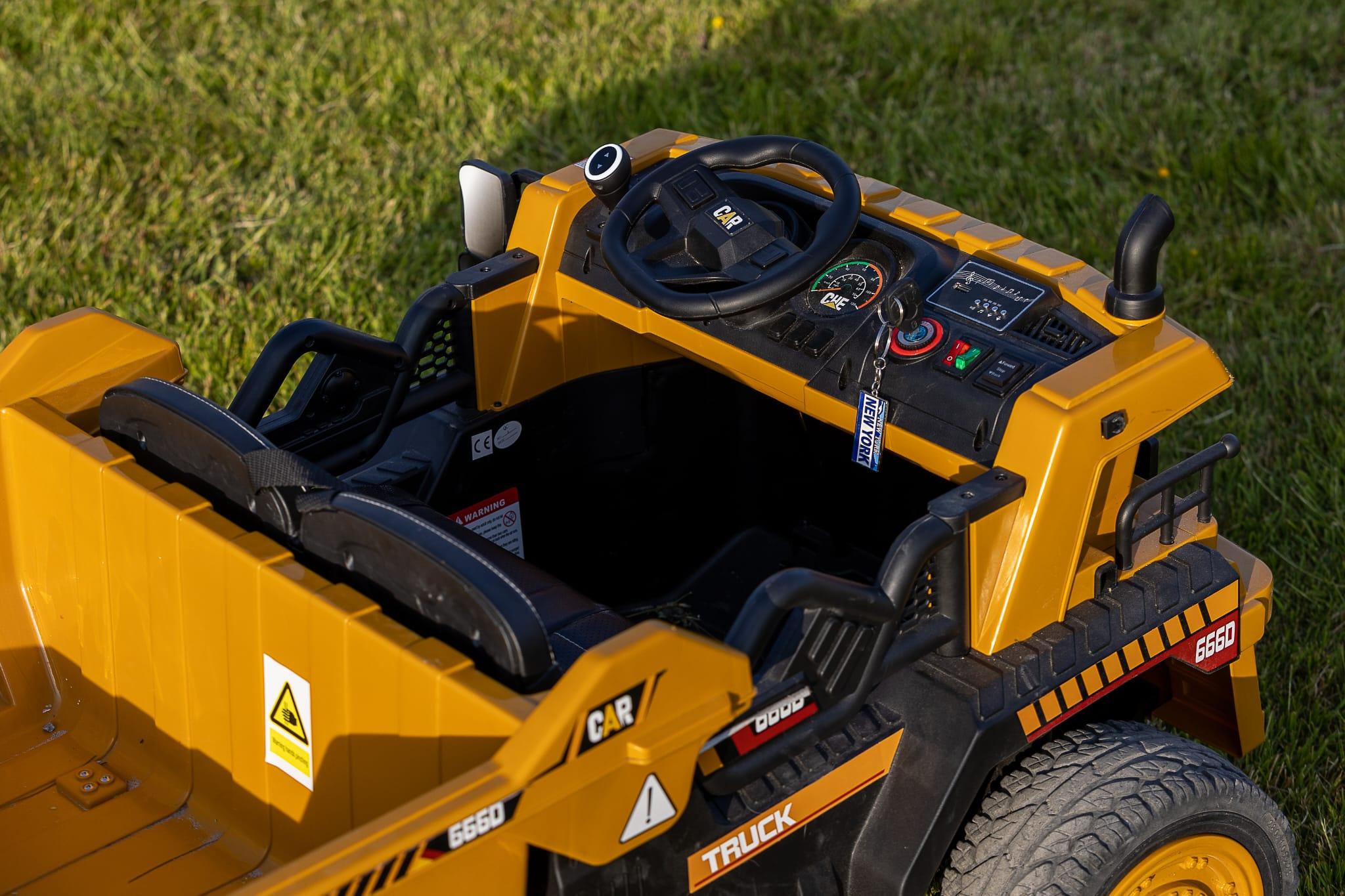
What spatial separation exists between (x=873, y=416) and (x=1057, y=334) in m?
0.37

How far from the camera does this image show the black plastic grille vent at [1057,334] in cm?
296

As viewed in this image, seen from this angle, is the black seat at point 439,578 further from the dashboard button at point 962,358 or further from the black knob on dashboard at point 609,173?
the black knob on dashboard at point 609,173

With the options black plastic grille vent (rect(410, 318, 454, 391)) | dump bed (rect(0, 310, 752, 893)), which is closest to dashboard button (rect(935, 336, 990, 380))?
dump bed (rect(0, 310, 752, 893))

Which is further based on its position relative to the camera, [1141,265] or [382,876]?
[1141,265]

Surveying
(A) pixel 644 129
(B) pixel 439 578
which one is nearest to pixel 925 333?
(B) pixel 439 578

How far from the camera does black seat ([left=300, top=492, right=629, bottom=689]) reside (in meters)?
2.41

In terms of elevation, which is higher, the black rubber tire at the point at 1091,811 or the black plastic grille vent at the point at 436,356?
the black plastic grille vent at the point at 436,356

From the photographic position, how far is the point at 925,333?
3.05 meters

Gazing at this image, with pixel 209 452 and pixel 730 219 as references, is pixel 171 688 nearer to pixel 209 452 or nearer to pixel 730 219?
pixel 209 452

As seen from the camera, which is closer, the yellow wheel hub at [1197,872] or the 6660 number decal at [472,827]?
the 6660 number decal at [472,827]

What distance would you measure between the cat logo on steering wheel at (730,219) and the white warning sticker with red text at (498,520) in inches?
32.4

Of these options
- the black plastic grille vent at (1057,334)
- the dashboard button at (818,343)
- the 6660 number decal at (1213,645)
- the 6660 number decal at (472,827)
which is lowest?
the 6660 number decal at (1213,645)

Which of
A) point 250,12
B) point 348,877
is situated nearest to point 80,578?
point 348,877

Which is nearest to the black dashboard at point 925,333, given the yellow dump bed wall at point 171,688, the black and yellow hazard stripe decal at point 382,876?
the yellow dump bed wall at point 171,688
